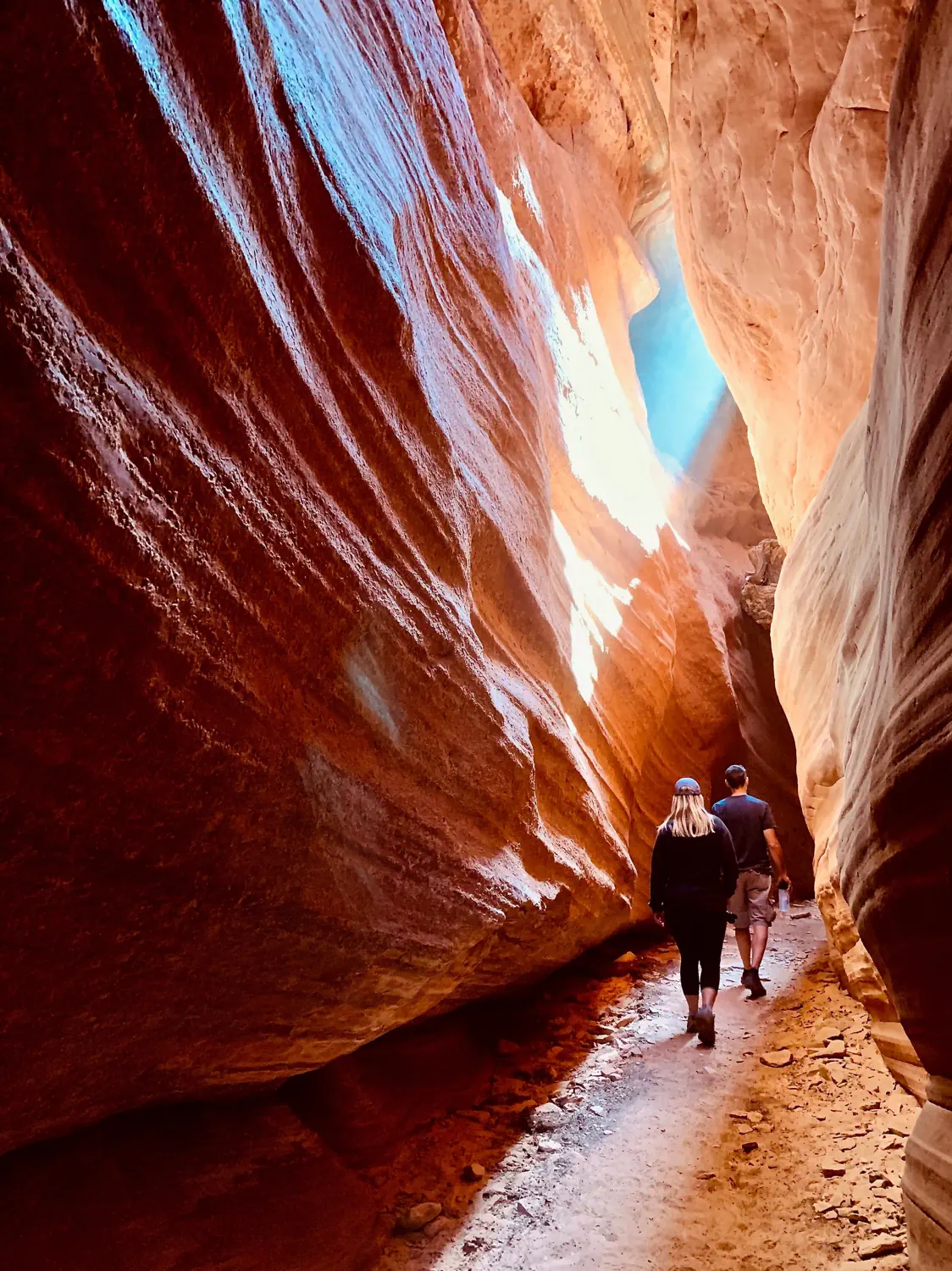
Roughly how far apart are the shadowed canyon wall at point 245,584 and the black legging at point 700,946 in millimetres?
729

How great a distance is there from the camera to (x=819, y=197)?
5234 mm

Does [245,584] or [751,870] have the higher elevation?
[751,870]

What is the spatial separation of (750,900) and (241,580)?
15.0ft

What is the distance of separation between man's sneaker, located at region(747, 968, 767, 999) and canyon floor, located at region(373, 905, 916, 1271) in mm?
100

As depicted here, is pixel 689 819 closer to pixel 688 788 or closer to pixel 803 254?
pixel 688 788

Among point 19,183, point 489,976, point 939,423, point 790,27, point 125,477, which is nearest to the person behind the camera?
point 19,183

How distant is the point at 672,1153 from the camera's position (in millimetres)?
3299

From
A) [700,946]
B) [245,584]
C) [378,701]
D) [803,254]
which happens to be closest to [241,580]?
[245,584]

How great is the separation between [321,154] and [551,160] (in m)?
7.28

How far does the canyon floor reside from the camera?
269 centimetres

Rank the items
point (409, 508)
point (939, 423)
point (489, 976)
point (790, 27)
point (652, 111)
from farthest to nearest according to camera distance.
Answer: point (652, 111) < point (790, 27) < point (489, 976) < point (409, 508) < point (939, 423)

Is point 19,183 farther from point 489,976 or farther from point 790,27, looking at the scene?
point 790,27

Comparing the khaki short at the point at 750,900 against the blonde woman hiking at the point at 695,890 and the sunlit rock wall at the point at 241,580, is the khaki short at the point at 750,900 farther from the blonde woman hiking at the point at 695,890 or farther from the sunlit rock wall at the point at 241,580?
the sunlit rock wall at the point at 241,580

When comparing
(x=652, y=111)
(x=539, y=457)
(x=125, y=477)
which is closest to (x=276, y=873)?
(x=125, y=477)
